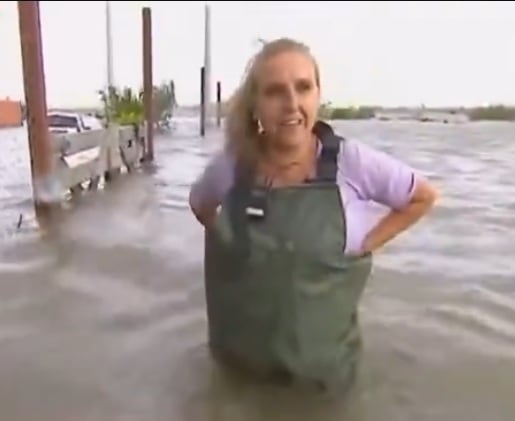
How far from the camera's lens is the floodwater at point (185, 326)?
2406mm

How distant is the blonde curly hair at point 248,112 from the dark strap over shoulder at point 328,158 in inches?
5.8

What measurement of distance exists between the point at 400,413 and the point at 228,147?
939 mm

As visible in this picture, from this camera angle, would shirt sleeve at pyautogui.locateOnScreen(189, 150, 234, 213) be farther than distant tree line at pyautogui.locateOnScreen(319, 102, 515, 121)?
No

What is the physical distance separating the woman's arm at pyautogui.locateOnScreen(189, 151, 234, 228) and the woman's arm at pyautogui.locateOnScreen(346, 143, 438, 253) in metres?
0.34

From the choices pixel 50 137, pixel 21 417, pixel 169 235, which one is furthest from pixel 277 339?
pixel 50 137

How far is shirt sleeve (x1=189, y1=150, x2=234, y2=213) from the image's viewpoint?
7.40 feet

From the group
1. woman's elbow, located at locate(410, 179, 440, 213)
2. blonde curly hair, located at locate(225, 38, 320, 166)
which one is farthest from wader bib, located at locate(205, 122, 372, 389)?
woman's elbow, located at locate(410, 179, 440, 213)

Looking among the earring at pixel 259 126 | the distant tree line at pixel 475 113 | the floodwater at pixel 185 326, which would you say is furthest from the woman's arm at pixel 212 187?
the distant tree line at pixel 475 113

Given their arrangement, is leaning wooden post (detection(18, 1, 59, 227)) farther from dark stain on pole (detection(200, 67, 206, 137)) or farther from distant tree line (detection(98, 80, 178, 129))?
dark stain on pole (detection(200, 67, 206, 137))

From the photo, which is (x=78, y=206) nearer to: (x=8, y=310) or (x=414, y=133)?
(x=8, y=310)

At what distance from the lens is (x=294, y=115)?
212 centimetres

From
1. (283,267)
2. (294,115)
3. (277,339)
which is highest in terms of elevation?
(294,115)

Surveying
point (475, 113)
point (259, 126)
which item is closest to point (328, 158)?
point (259, 126)

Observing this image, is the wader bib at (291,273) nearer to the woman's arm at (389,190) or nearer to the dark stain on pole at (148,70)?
the woman's arm at (389,190)
